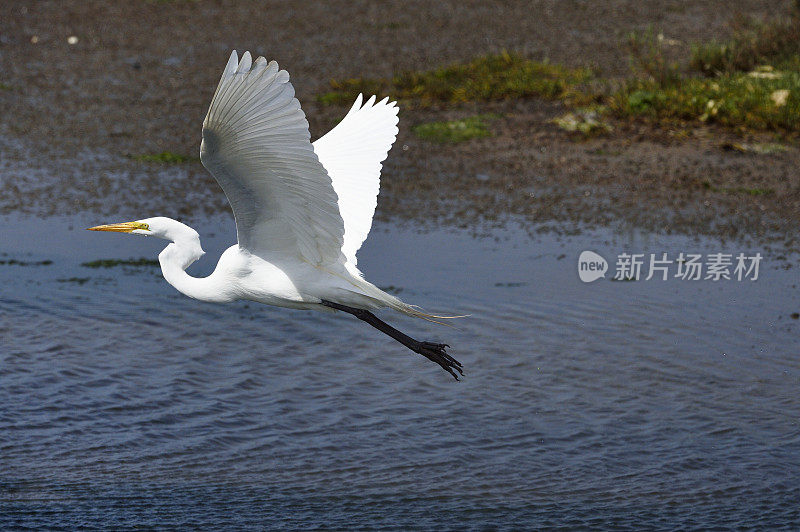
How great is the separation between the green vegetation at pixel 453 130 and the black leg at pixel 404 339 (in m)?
6.27

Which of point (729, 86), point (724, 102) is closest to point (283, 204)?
point (724, 102)

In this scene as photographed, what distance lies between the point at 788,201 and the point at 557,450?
5010mm

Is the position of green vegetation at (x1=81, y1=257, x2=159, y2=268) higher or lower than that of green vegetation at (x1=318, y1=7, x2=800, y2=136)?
lower

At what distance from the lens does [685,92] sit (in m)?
12.1

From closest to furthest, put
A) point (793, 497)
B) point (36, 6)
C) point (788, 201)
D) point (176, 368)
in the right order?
point (793, 497) → point (176, 368) → point (788, 201) → point (36, 6)

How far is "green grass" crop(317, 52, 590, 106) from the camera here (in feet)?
42.5

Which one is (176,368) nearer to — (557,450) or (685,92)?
(557,450)

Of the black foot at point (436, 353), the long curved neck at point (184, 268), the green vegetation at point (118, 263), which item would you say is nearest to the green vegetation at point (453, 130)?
the green vegetation at point (118, 263)

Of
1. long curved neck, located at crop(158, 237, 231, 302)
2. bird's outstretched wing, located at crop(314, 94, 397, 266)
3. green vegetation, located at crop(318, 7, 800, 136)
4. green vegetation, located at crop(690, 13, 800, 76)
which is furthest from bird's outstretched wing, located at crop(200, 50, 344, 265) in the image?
green vegetation, located at crop(690, 13, 800, 76)

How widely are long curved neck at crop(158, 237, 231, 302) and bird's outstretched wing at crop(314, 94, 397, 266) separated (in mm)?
778

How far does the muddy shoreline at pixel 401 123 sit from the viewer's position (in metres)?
10.3

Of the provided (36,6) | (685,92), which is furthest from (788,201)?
(36,6)

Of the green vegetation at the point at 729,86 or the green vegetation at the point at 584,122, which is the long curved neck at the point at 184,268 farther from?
the green vegetation at the point at 729,86

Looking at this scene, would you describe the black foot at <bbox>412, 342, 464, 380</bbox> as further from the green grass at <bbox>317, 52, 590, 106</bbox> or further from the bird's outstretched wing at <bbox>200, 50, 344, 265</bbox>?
the green grass at <bbox>317, 52, 590, 106</bbox>
